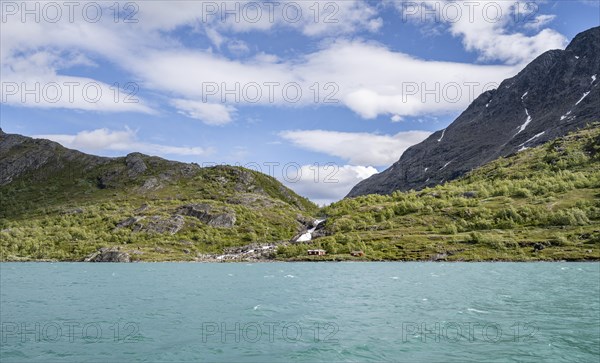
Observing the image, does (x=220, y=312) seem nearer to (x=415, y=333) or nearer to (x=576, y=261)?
(x=415, y=333)

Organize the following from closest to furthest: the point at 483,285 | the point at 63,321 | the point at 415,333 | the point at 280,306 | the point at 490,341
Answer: the point at 490,341 → the point at 415,333 → the point at 63,321 → the point at 280,306 → the point at 483,285

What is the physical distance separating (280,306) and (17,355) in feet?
127

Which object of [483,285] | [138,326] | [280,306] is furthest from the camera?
[483,285]

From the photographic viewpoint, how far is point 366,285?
104m

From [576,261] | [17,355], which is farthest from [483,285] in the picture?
[576,261]

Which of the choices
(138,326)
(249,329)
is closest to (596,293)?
(249,329)

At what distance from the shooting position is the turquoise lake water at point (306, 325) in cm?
4069

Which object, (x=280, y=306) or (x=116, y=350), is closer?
(x=116, y=350)

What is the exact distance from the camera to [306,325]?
54.6 m

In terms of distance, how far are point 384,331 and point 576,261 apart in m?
175

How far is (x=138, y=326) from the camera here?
177 feet

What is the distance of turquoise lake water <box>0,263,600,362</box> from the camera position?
40688mm

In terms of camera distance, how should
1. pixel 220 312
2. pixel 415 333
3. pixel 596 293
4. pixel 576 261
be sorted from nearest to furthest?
pixel 415 333 → pixel 220 312 → pixel 596 293 → pixel 576 261

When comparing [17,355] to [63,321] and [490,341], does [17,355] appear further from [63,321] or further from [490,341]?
[490,341]
